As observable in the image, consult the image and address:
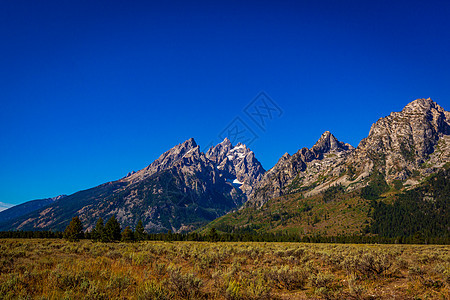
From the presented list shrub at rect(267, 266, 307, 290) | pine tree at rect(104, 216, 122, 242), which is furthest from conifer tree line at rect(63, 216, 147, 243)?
shrub at rect(267, 266, 307, 290)

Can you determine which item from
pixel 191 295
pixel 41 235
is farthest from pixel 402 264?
pixel 41 235

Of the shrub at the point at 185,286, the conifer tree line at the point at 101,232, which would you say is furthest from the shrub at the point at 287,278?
the conifer tree line at the point at 101,232

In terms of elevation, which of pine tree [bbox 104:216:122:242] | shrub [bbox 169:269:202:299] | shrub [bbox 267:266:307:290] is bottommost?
pine tree [bbox 104:216:122:242]

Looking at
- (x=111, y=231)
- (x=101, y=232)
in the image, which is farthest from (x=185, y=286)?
(x=101, y=232)

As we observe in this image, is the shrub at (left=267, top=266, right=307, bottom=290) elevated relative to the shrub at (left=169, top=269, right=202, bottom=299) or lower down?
lower down

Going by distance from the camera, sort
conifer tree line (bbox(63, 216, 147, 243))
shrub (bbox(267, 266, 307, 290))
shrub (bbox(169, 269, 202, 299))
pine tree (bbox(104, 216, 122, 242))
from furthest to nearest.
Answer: pine tree (bbox(104, 216, 122, 242))
conifer tree line (bbox(63, 216, 147, 243))
shrub (bbox(267, 266, 307, 290))
shrub (bbox(169, 269, 202, 299))

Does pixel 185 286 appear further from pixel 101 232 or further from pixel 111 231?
pixel 101 232

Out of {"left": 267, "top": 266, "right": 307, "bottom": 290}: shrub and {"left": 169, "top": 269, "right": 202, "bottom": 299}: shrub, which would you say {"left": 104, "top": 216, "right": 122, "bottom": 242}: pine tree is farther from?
{"left": 169, "top": 269, "right": 202, "bottom": 299}: shrub

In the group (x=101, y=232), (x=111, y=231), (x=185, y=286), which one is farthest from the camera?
(x=111, y=231)

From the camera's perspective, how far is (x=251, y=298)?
1107 cm

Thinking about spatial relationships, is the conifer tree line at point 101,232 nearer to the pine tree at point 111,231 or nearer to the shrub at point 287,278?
the pine tree at point 111,231

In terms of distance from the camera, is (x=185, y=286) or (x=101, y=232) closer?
(x=185, y=286)

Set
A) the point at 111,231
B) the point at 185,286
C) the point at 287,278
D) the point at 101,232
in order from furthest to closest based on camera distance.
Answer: the point at 111,231 → the point at 101,232 → the point at 287,278 → the point at 185,286

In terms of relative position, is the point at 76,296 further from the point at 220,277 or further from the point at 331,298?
the point at 331,298
